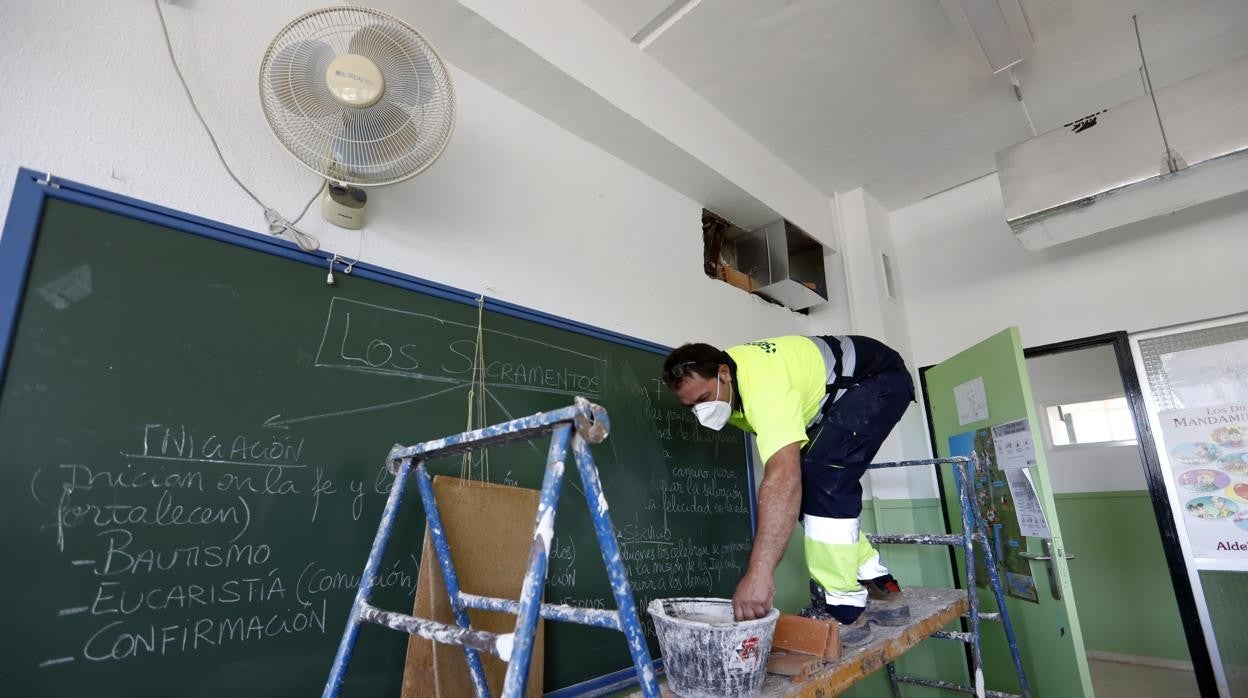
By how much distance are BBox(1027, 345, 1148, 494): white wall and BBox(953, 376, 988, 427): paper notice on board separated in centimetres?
217

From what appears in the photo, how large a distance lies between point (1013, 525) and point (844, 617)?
136 cm

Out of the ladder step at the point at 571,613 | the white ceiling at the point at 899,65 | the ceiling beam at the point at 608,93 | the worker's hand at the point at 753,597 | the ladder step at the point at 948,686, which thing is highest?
the white ceiling at the point at 899,65

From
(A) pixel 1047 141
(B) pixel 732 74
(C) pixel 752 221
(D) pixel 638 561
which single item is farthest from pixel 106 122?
(A) pixel 1047 141

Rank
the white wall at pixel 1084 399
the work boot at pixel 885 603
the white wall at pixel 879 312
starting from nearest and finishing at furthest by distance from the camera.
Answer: the work boot at pixel 885 603
the white wall at pixel 879 312
the white wall at pixel 1084 399

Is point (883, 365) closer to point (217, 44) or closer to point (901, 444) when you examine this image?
point (901, 444)

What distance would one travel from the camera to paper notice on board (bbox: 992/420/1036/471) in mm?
2420

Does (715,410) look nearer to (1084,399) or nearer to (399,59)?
(399,59)

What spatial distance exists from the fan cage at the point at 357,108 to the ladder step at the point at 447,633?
975mm

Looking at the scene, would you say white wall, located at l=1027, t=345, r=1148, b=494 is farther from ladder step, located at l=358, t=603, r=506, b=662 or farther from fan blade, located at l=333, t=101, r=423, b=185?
ladder step, located at l=358, t=603, r=506, b=662

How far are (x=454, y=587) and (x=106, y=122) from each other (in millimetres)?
1288

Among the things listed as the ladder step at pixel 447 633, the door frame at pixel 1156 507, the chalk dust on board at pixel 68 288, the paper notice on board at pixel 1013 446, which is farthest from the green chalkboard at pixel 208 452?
the door frame at pixel 1156 507

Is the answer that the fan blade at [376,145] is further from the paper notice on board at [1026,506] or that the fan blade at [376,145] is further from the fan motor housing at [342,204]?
the paper notice on board at [1026,506]

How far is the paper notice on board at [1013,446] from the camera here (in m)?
2.42

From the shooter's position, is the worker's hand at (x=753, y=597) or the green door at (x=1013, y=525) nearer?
the worker's hand at (x=753, y=597)
